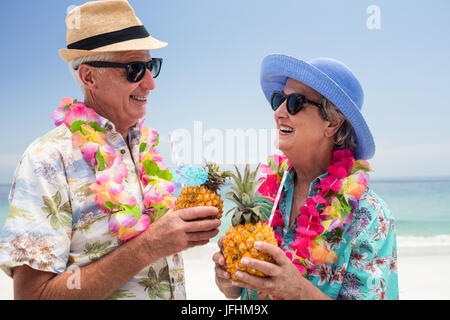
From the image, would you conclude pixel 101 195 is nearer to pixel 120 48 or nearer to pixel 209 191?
pixel 209 191

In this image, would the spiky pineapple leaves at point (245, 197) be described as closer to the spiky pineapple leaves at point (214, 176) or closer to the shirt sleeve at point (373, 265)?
the spiky pineapple leaves at point (214, 176)

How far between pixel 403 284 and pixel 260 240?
22.5 ft

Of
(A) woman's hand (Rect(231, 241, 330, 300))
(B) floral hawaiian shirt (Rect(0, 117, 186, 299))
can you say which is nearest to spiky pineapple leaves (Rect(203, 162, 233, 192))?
(A) woman's hand (Rect(231, 241, 330, 300))

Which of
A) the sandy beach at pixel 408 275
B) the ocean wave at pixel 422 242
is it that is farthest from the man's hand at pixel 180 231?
the ocean wave at pixel 422 242

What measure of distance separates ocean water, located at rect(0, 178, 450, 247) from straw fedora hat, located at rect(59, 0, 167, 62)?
9.06 meters

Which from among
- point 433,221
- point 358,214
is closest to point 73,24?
point 358,214

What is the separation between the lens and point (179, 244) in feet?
6.32

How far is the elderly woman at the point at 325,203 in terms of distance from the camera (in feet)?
6.26

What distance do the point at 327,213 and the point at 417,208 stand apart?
22.1 meters

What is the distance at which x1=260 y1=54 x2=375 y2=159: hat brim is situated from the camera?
2.11 meters

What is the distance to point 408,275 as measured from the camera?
7.77m

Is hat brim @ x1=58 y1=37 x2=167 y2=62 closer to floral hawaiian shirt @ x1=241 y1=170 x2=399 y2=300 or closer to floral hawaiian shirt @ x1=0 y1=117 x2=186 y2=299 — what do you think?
floral hawaiian shirt @ x1=0 y1=117 x2=186 y2=299

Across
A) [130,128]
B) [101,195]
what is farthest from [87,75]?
[101,195]

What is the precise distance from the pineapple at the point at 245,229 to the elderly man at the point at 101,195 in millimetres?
169
